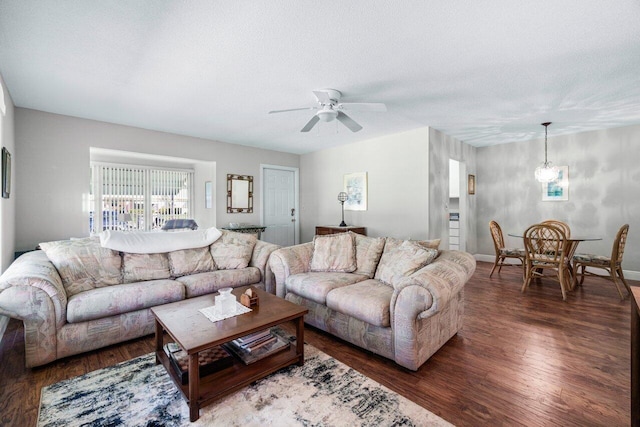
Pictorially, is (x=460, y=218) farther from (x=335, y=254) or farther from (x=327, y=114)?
(x=327, y=114)

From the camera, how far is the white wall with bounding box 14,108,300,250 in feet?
12.4

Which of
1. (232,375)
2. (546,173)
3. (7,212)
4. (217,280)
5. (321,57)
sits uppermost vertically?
(321,57)

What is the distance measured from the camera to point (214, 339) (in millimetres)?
1627

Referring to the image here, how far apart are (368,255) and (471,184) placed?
4171 millimetres

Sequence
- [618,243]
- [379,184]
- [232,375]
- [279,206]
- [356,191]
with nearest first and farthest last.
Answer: [232,375] < [618,243] < [379,184] < [356,191] < [279,206]

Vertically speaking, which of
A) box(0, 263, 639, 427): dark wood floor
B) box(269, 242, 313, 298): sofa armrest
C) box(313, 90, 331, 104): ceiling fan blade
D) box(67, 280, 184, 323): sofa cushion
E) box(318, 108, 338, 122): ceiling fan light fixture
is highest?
box(313, 90, 331, 104): ceiling fan blade

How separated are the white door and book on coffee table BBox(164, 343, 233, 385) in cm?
442

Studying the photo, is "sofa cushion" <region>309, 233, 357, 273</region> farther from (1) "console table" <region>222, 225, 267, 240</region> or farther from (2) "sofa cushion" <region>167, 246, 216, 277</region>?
(1) "console table" <region>222, 225, 267, 240</region>

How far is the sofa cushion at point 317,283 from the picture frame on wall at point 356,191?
2.91 meters

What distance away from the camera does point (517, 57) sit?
248 centimetres

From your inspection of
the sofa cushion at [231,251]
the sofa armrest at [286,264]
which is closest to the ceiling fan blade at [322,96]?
the sofa armrest at [286,264]

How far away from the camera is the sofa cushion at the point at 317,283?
8.59ft

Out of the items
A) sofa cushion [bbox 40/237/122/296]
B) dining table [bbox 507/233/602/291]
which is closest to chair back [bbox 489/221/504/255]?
dining table [bbox 507/233/602/291]

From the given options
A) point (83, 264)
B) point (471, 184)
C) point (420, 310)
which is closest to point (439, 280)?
point (420, 310)
